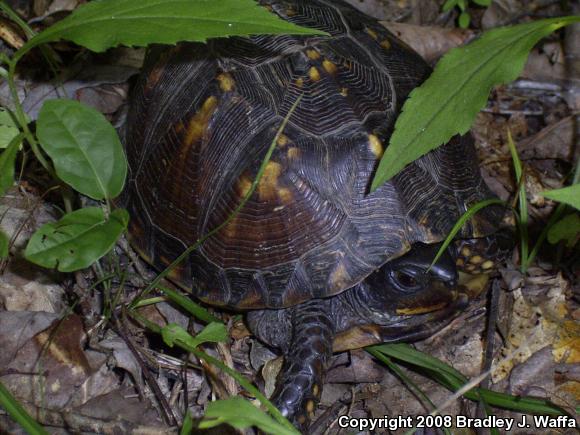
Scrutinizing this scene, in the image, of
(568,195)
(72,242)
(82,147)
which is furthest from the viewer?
(82,147)

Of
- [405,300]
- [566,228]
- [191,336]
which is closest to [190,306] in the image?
[191,336]

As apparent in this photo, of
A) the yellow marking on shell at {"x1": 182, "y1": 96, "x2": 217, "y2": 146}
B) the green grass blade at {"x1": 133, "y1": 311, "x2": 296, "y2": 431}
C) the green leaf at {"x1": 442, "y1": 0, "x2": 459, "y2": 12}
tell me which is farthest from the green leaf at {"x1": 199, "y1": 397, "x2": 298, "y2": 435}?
the green leaf at {"x1": 442, "y1": 0, "x2": 459, "y2": 12}

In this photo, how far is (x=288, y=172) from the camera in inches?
89.9

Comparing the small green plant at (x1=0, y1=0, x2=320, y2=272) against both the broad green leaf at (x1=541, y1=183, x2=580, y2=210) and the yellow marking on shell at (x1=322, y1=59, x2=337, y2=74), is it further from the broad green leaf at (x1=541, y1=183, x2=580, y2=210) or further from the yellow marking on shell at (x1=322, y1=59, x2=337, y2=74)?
the broad green leaf at (x1=541, y1=183, x2=580, y2=210)

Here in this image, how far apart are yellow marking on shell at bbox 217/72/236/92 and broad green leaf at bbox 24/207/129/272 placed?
686mm

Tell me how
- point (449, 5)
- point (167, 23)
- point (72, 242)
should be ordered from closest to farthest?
point (167, 23) → point (72, 242) → point (449, 5)

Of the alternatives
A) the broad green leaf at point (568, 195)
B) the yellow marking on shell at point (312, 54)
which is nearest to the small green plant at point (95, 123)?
the yellow marking on shell at point (312, 54)

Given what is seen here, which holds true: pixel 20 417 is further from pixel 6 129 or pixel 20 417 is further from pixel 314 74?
pixel 314 74

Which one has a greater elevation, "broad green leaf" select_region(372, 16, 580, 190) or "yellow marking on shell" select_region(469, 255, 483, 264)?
"broad green leaf" select_region(372, 16, 580, 190)

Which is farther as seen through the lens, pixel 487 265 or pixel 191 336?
pixel 487 265

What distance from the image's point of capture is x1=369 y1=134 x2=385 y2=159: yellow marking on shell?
7.55 ft

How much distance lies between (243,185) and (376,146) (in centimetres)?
53

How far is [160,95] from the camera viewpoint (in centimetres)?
265

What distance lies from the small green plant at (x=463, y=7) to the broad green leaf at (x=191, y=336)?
2.70m
